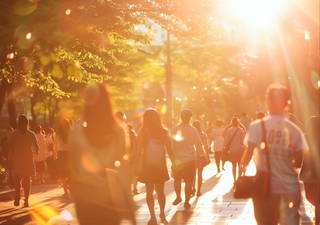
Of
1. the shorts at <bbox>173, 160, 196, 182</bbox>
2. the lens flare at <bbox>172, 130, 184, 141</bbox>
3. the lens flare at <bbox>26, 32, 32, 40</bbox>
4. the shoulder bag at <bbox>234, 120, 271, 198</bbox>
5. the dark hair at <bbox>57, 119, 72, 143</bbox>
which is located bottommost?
the shorts at <bbox>173, 160, 196, 182</bbox>

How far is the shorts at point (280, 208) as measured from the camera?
4398mm

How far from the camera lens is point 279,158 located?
14.5 ft

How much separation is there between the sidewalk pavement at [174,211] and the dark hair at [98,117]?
374 centimetres

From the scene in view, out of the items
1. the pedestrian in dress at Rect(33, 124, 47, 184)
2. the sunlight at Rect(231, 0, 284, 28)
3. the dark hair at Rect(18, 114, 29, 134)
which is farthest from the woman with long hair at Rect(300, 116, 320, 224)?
the pedestrian in dress at Rect(33, 124, 47, 184)

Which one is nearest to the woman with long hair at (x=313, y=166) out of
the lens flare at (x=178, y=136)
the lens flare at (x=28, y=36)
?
the lens flare at (x=178, y=136)

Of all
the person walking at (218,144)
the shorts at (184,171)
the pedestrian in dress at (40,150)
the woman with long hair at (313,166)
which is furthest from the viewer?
the person walking at (218,144)

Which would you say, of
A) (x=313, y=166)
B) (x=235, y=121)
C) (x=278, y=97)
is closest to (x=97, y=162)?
(x=278, y=97)

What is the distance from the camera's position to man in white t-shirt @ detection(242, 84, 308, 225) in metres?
4.40

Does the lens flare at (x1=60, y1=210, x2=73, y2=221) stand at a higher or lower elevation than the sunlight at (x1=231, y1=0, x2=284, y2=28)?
lower

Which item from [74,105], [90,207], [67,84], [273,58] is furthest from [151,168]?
[273,58]

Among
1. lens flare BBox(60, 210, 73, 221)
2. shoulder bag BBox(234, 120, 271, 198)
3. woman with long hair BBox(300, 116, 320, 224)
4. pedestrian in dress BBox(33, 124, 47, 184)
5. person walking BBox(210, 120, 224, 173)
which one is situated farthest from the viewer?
person walking BBox(210, 120, 224, 173)

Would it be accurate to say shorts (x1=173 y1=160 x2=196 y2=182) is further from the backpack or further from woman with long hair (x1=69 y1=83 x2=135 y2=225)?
woman with long hair (x1=69 y1=83 x2=135 y2=225)

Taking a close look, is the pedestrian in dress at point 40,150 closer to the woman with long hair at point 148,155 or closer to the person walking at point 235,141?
the person walking at point 235,141

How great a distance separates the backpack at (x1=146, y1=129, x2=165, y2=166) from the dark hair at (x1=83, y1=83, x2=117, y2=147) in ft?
9.94
